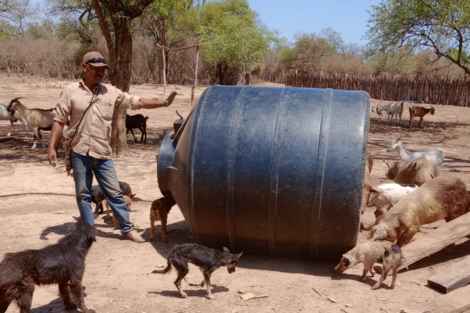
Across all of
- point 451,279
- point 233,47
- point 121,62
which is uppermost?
point 233,47

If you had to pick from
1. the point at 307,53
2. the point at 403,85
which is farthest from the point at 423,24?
the point at 307,53

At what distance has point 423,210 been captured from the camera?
580cm

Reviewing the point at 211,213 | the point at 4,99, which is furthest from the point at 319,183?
the point at 4,99

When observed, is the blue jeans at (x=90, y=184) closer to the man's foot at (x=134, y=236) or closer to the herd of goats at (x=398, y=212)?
the man's foot at (x=134, y=236)

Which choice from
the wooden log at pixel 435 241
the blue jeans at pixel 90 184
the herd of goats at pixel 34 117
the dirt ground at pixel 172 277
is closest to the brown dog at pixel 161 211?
the dirt ground at pixel 172 277

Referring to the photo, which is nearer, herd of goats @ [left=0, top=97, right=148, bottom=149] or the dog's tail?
the dog's tail

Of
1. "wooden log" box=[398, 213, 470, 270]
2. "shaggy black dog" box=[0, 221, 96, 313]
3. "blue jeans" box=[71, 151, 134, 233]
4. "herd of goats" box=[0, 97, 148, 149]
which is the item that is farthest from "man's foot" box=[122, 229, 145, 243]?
"herd of goats" box=[0, 97, 148, 149]

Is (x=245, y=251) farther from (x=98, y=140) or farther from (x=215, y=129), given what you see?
(x=98, y=140)

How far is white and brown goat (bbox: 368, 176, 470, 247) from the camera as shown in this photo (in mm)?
5652

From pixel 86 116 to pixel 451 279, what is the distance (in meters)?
4.31

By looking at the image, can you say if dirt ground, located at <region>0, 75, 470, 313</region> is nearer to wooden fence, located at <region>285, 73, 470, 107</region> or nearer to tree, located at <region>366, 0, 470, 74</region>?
tree, located at <region>366, 0, 470, 74</region>

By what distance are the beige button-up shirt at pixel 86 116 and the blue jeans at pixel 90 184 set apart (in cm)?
13

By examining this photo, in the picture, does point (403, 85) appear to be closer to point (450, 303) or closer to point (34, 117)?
point (34, 117)

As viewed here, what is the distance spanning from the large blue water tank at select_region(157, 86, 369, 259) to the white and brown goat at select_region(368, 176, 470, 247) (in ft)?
3.53
